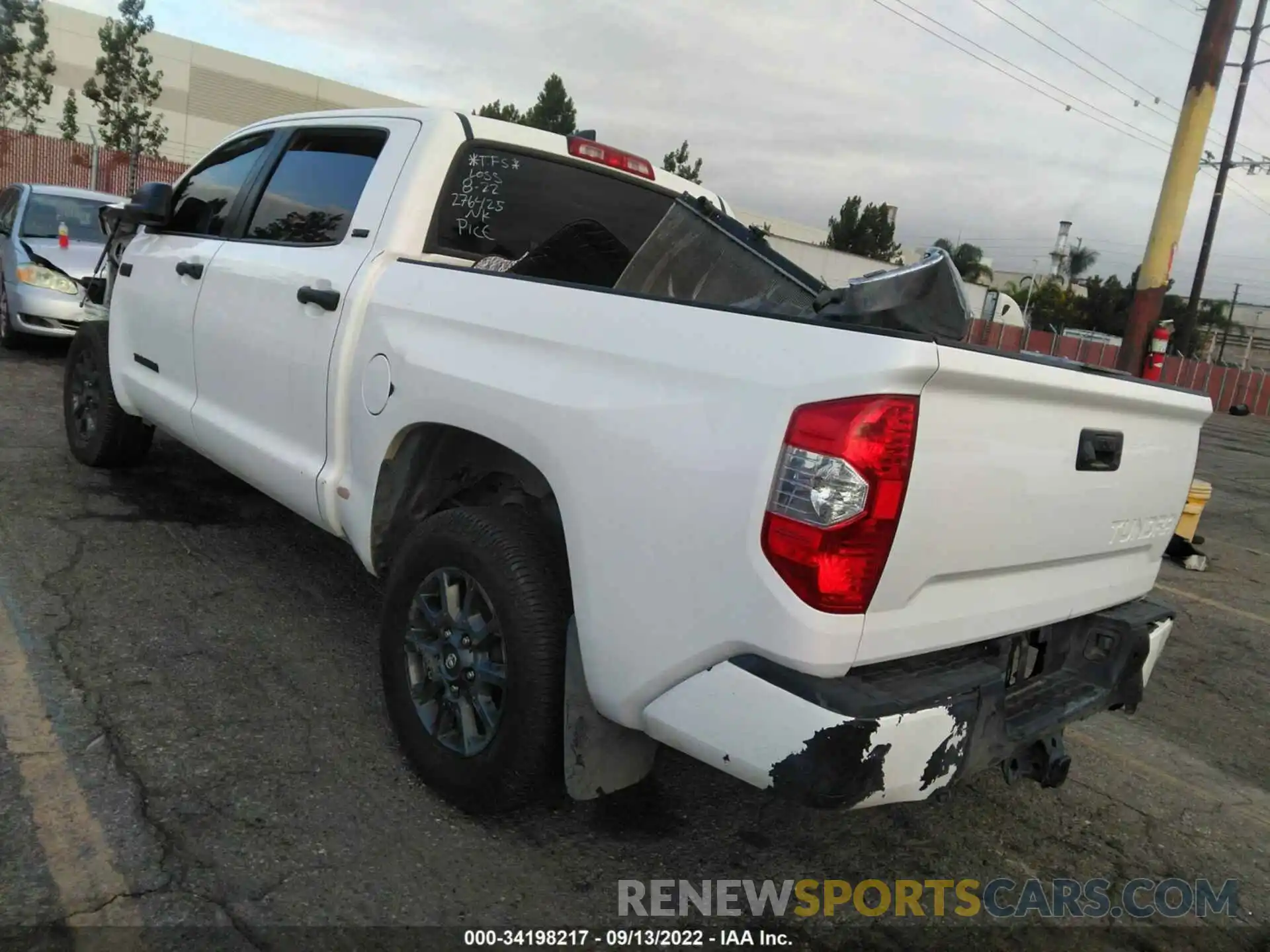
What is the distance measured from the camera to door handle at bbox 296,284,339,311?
3193 millimetres

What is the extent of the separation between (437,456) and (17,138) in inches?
1133

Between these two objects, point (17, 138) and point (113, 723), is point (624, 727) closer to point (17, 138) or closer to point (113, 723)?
point (113, 723)

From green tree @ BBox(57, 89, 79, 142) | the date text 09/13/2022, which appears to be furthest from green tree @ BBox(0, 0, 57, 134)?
the date text 09/13/2022

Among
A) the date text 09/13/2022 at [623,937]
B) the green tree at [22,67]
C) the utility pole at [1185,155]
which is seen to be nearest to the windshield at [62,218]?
the date text 09/13/2022 at [623,937]

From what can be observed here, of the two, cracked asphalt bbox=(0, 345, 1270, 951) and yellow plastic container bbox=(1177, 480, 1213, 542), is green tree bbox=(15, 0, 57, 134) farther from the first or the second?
yellow plastic container bbox=(1177, 480, 1213, 542)

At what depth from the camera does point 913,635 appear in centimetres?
205

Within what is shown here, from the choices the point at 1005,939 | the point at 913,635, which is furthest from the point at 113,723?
the point at 1005,939

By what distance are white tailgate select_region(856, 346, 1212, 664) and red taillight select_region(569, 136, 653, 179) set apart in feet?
7.32

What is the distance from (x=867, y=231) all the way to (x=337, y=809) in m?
Result: 56.2

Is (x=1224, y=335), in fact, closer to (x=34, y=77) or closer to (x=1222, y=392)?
(x=1222, y=392)

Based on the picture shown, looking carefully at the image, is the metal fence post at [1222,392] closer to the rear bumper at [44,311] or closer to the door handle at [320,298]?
the rear bumper at [44,311]

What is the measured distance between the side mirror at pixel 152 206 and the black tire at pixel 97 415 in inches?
33.5

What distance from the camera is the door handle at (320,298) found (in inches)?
126

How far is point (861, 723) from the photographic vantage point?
186 cm
